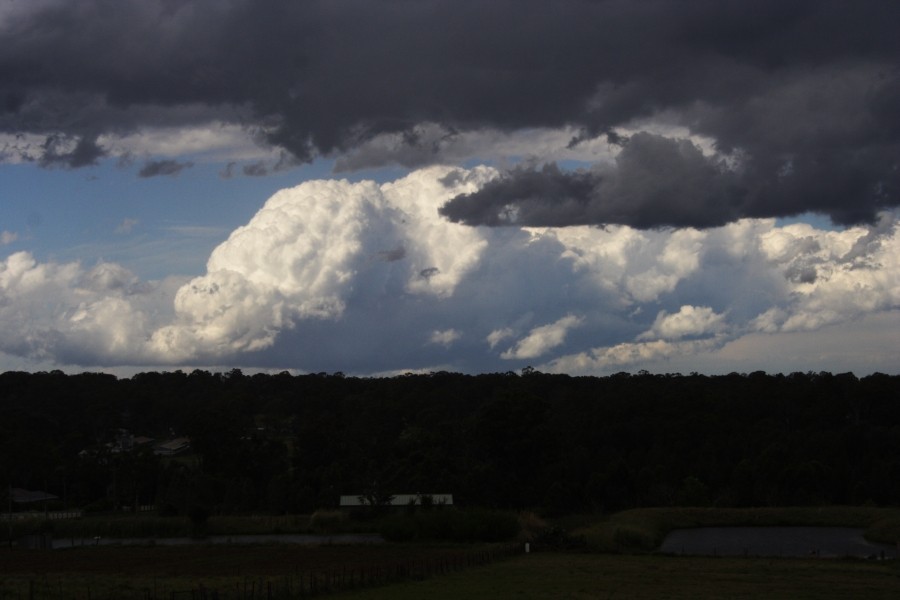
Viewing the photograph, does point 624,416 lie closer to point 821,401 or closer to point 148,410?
point 821,401

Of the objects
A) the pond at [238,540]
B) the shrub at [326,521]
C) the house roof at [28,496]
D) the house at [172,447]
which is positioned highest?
the house at [172,447]

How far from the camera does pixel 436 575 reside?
5819 cm

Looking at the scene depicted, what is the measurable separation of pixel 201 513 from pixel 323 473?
17436mm

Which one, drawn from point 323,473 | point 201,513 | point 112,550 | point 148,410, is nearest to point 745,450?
point 323,473

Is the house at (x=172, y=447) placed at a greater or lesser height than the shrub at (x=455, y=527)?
greater

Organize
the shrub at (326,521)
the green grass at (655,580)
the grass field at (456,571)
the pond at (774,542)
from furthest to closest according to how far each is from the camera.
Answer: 1. the shrub at (326,521)
2. the pond at (774,542)
3. the grass field at (456,571)
4. the green grass at (655,580)

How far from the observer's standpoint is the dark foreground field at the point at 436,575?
156ft

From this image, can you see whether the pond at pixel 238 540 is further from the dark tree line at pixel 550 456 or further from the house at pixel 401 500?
the dark tree line at pixel 550 456

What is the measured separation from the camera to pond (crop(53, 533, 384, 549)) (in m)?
89.6

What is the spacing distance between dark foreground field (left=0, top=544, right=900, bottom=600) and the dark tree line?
31.2m

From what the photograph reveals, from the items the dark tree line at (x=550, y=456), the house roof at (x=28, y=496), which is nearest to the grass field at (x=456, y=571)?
the dark tree line at (x=550, y=456)

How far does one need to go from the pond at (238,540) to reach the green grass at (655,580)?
26368mm

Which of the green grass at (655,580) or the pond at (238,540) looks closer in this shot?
the green grass at (655,580)

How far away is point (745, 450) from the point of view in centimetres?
11381
